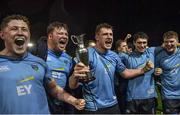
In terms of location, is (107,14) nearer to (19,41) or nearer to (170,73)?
(170,73)

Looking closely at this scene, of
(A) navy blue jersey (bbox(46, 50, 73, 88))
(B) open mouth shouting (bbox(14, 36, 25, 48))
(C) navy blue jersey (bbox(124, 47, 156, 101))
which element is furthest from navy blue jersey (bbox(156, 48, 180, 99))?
(B) open mouth shouting (bbox(14, 36, 25, 48))

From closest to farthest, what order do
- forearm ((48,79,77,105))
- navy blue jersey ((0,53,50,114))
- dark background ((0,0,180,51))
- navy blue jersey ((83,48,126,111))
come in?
1. navy blue jersey ((0,53,50,114))
2. forearm ((48,79,77,105))
3. navy blue jersey ((83,48,126,111))
4. dark background ((0,0,180,51))

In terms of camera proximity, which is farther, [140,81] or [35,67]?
[140,81]

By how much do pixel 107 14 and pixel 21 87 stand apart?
10117 mm

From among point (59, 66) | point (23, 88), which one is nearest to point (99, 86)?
point (59, 66)

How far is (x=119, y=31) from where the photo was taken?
12.5 metres

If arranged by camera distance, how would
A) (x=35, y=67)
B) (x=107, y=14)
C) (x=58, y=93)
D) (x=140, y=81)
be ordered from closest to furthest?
(x=35, y=67) → (x=58, y=93) → (x=140, y=81) → (x=107, y=14)

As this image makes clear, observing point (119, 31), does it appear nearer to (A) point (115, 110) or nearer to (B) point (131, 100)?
(B) point (131, 100)

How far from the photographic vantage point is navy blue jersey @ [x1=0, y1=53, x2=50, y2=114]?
2574 mm

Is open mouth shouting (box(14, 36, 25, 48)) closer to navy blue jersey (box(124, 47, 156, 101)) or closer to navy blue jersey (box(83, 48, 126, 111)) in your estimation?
navy blue jersey (box(83, 48, 126, 111))

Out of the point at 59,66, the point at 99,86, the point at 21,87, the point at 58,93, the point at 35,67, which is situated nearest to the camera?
the point at 21,87

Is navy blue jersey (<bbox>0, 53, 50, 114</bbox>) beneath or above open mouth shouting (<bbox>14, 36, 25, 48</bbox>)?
beneath

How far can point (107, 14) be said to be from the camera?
12516 mm

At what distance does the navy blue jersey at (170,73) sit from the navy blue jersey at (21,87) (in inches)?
111
